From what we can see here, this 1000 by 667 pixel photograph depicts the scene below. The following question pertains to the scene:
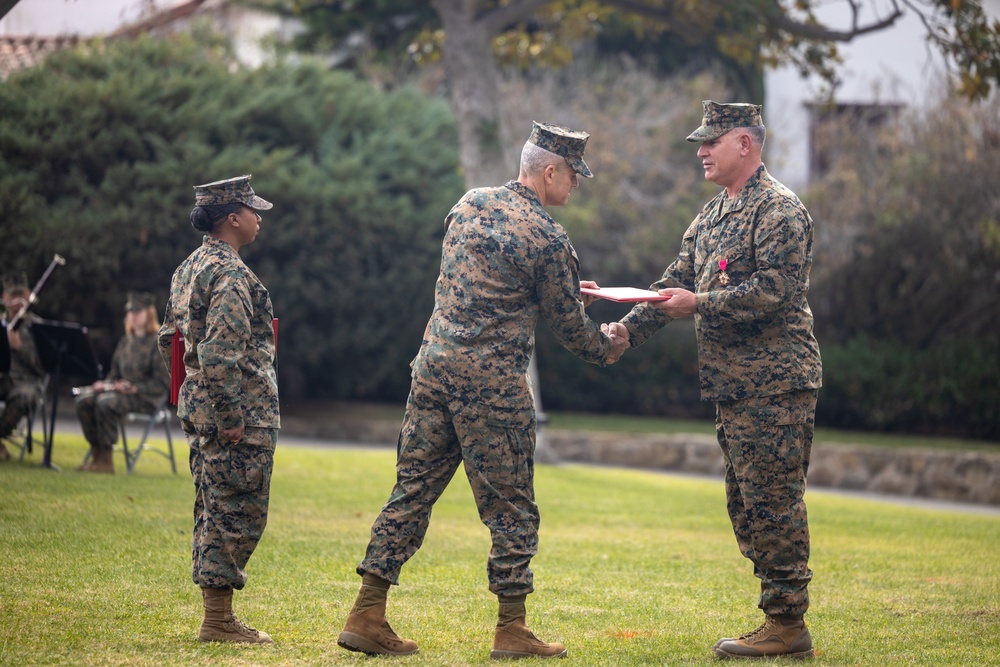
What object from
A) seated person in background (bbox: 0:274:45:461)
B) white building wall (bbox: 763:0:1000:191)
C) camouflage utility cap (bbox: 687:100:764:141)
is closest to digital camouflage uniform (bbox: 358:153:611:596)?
camouflage utility cap (bbox: 687:100:764:141)

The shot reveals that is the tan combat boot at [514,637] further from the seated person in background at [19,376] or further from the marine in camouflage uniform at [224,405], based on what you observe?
the seated person in background at [19,376]

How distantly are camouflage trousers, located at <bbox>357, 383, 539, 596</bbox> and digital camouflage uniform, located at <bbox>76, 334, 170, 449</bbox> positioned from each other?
6507 millimetres

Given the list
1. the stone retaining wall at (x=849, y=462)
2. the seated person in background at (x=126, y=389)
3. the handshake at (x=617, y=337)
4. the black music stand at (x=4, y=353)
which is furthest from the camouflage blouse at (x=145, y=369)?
the stone retaining wall at (x=849, y=462)

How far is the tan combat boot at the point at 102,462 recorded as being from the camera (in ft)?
37.1

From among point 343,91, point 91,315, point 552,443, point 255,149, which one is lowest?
point 552,443

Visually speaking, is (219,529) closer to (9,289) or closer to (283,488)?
(283,488)

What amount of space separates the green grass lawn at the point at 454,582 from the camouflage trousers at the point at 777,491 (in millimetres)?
396

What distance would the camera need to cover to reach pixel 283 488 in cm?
1141

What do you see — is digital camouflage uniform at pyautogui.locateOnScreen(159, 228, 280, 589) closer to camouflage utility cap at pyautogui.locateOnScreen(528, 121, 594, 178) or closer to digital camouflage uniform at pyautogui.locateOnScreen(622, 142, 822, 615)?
camouflage utility cap at pyautogui.locateOnScreen(528, 121, 594, 178)

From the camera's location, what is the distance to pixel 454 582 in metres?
→ 7.36

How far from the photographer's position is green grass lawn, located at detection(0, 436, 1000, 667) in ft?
18.6

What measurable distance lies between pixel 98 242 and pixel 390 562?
12.5m

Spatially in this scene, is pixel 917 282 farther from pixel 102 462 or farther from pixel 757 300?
pixel 757 300

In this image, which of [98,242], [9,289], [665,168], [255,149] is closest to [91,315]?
[98,242]
